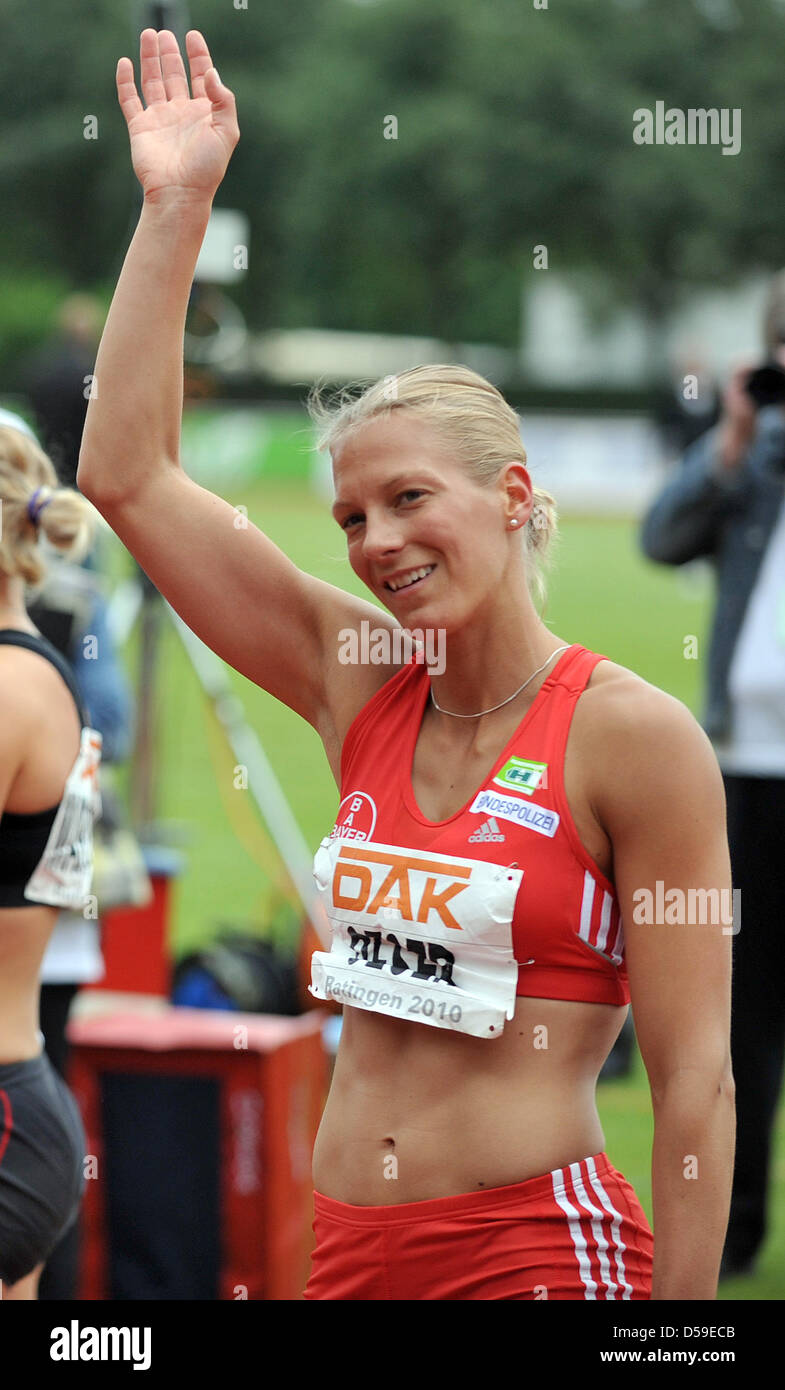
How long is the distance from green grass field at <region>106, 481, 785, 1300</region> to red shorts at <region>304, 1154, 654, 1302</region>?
818 millimetres

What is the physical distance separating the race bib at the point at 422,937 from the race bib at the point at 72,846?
0.69 meters

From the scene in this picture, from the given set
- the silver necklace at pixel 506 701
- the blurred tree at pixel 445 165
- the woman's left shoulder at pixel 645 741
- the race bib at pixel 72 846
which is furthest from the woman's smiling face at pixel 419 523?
the blurred tree at pixel 445 165

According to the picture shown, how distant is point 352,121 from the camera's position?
179 ft

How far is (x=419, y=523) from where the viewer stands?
202 cm

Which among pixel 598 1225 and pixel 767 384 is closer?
pixel 598 1225

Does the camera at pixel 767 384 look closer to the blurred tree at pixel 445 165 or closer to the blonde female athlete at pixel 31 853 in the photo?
the blonde female athlete at pixel 31 853

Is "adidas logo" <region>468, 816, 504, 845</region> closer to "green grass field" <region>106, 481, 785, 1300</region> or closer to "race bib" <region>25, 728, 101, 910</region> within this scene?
"green grass field" <region>106, 481, 785, 1300</region>

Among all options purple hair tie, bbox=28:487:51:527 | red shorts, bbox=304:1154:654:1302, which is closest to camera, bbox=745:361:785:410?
purple hair tie, bbox=28:487:51:527

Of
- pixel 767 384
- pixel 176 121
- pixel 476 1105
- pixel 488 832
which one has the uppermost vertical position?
pixel 767 384

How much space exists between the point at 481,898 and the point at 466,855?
64 mm

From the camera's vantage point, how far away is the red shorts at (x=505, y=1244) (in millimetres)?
1929

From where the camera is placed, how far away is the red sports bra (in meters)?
1.92

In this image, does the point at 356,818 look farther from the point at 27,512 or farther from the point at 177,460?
the point at 27,512

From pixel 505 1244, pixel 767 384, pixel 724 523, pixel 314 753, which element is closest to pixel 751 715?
pixel 724 523
